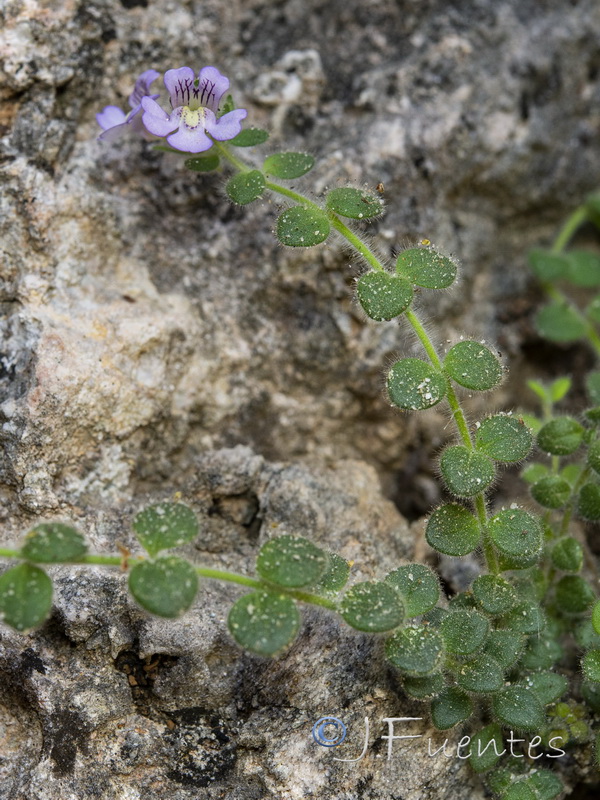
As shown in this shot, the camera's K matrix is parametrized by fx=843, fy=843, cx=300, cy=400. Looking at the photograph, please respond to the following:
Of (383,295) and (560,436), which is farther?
(560,436)

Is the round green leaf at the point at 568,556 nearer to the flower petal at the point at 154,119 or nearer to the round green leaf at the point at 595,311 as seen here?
the round green leaf at the point at 595,311

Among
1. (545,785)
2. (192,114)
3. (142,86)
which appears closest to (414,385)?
(192,114)

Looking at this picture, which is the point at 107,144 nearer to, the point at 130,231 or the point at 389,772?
the point at 130,231

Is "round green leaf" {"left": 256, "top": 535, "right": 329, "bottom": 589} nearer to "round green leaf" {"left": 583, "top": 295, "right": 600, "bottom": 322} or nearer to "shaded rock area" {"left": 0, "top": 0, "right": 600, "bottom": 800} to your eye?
"shaded rock area" {"left": 0, "top": 0, "right": 600, "bottom": 800}

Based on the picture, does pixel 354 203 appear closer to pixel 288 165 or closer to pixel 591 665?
pixel 288 165

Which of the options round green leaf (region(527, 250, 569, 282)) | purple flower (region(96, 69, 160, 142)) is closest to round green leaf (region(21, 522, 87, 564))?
purple flower (region(96, 69, 160, 142))

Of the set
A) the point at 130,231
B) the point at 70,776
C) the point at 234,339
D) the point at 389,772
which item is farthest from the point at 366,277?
the point at 70,776

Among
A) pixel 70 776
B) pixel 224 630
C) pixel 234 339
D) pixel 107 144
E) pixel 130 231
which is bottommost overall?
pixel 70 776
